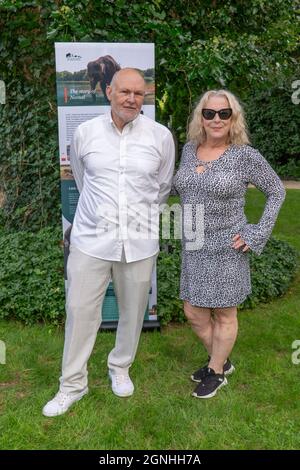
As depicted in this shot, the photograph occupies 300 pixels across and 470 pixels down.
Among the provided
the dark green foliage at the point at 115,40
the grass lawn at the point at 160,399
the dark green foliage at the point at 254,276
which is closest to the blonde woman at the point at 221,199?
the grass lawn at the point at 160,399

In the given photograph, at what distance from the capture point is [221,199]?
3.15 meters

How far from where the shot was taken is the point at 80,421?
3139mm

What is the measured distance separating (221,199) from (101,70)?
1518mm

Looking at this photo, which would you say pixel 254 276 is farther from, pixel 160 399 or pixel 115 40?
pixel 115 40

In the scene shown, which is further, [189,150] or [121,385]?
[121,385]

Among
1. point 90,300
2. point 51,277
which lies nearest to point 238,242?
point 90,300

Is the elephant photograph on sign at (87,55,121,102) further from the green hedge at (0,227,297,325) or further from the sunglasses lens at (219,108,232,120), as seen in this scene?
the green hedge at (0,227,297,325)

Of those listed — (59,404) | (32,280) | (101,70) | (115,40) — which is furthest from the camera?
(115,40)

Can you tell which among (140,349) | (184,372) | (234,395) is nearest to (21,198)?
(140,349)

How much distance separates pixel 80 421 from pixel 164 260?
7.89ft

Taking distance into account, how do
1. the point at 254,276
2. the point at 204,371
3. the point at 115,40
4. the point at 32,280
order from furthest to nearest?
the point at 254,276
the point at 115,40
the point at 32,280
the point at 204,371

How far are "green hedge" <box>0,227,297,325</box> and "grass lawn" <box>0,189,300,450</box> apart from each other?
0.52ft

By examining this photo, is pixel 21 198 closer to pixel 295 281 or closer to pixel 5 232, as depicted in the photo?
pixel 5 232

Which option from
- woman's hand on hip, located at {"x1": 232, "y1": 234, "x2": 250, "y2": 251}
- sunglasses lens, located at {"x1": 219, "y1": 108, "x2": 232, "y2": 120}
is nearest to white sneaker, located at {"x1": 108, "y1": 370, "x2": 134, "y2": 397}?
woman's hand on hip, located at {"x1": 232, "y1": 234, "x2": 250, "y2": 251}
